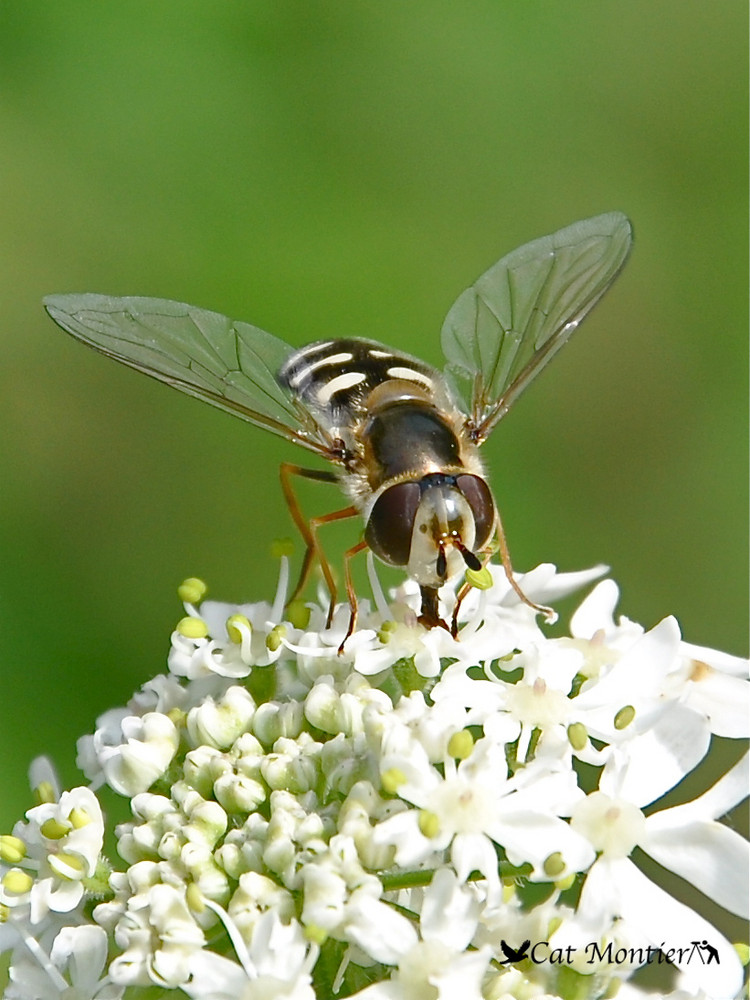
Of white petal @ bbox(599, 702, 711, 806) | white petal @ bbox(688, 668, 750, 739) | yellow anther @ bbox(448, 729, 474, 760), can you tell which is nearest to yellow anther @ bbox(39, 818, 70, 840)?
yellow anther @ bbox(448, 729, 474, 760)

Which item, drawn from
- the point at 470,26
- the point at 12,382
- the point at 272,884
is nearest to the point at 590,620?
the point at 272,884

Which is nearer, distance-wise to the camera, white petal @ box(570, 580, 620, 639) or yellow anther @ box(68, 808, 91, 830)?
yellow anther @ box(68, 808, 91, 830)

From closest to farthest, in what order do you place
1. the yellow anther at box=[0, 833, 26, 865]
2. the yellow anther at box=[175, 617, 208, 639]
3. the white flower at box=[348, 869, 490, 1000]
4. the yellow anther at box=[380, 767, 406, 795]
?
the white flower at box=[348, 869, 490, 1000]
the yellow anther at box=[380, 767, 406, 795]
the yellow anther at box=[0, 833, 26, 865]
the yellow anther at box=[175, 617, 208, 639]

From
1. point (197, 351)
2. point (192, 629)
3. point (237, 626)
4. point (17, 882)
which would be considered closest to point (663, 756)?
point (237, 626)

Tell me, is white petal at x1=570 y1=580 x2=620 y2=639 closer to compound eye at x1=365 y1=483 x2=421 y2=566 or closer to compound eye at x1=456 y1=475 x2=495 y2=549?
compound eye at x1=456 y1=475 x2=495 y2=549

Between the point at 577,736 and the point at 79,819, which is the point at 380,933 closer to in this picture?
the point at 577,736

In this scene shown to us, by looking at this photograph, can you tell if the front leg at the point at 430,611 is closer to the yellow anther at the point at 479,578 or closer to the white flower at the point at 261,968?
the yellow anther at the point at 479,578
